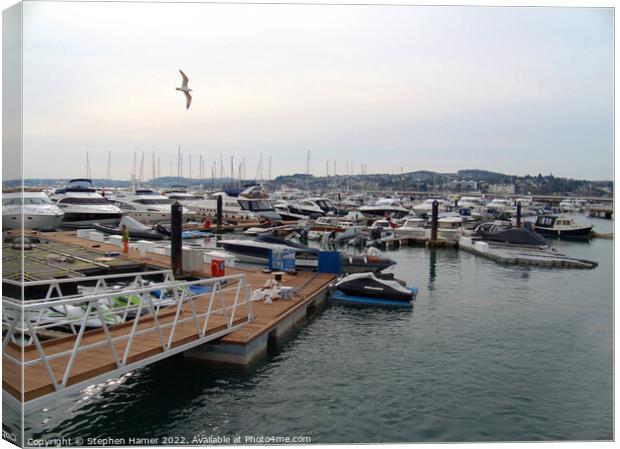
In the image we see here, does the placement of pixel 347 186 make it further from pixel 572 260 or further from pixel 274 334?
pixel 274 334

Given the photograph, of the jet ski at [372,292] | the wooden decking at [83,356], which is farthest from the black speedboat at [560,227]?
the wooden decking at [83,356]

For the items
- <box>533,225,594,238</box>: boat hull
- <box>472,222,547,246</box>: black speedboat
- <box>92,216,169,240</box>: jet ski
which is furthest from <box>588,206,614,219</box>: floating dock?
<box>92,216,169,240</box>: jet ski

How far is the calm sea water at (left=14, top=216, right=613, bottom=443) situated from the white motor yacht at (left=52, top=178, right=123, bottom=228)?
2611cm

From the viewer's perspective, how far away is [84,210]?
37812 millimetres

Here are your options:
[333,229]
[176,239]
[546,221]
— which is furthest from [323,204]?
[176,239]

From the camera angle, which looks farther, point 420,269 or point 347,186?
point 347,186

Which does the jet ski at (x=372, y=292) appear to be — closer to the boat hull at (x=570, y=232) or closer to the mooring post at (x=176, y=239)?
the mooring post at (x=176, y=239)

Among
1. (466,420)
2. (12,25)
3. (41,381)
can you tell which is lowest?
(466,420)

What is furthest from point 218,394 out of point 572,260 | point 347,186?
point 347,186

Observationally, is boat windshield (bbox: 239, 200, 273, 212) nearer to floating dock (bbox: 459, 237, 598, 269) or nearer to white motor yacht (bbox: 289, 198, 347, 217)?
white motor yacht (bbox: 289, 198, 347, 217)

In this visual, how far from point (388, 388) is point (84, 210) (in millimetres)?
32474

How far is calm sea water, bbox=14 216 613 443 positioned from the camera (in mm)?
9094

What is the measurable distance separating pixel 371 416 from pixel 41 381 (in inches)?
214

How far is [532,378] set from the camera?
1169 cm
